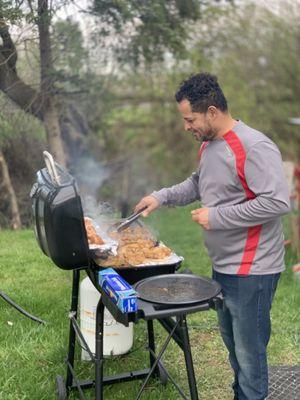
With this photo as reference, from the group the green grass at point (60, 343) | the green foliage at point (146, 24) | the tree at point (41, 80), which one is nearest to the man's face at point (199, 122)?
the green grass at point (60, 343)

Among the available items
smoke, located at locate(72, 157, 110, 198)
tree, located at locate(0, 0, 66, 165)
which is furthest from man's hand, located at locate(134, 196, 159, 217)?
smoke, located at locate(72, 157, 110, 198)

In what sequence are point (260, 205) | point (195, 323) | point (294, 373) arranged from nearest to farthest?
1. point (260, 205)
2. point (294, 373)
3. point (195, 323)

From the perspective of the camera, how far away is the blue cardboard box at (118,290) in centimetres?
189

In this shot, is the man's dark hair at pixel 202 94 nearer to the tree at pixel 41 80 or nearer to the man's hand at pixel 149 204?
the man's hand at pixel 149 204

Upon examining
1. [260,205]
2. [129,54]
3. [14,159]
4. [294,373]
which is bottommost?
[294,373]

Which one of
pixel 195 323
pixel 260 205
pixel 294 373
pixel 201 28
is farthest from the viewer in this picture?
pixel 201 28

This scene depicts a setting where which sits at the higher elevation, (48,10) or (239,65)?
(48,10)

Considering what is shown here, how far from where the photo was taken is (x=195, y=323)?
3.93 m

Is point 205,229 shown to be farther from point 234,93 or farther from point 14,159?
point 234,93

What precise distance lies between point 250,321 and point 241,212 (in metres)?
0.55

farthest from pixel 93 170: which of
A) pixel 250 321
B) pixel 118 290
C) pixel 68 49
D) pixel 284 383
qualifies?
pixel 118 290

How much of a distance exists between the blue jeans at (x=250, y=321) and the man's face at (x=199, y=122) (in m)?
0.69

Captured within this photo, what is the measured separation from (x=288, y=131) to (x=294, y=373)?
27.1 feet

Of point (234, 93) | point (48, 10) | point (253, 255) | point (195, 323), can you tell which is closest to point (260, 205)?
point (253, 255)
